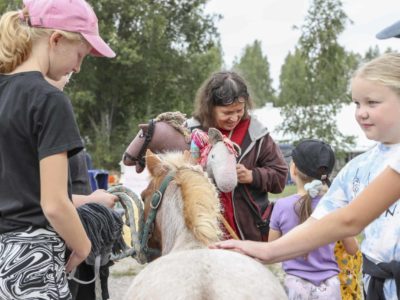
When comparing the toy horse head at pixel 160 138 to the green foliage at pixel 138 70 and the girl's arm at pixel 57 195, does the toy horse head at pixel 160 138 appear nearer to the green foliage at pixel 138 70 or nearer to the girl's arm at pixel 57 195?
the girl's arm at pixel 57 195

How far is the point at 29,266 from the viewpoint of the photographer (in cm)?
229

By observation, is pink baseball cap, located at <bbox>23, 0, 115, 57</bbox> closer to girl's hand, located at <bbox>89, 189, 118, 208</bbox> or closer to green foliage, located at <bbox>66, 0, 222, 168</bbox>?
girl's hand, located at <bbox>89, 189, 118, 208</bbox>

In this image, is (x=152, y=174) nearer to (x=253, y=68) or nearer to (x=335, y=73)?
(x=335, y=73)

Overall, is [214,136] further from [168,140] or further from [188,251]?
[188,251]

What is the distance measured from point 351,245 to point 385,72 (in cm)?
172

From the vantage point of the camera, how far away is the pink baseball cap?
7.78ft

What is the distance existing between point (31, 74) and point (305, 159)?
223cm

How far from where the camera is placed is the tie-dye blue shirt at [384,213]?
225cm

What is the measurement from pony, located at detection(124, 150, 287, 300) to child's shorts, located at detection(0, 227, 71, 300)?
32 cm

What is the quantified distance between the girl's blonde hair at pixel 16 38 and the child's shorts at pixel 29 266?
2.21 ft

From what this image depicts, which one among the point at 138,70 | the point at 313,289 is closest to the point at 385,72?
the point at 313,289

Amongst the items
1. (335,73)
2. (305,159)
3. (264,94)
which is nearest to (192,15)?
(335,73)

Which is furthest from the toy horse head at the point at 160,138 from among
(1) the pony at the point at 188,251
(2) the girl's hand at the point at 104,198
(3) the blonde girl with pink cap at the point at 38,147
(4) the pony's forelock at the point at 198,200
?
(3) the blonde girl with pink cap at the point at 38,147

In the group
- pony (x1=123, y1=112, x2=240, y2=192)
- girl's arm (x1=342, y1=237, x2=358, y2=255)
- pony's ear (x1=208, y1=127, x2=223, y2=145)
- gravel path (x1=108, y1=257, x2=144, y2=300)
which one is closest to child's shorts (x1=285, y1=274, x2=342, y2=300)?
girl's arm (x1=342, y1=237, x2=358, y2=255)
